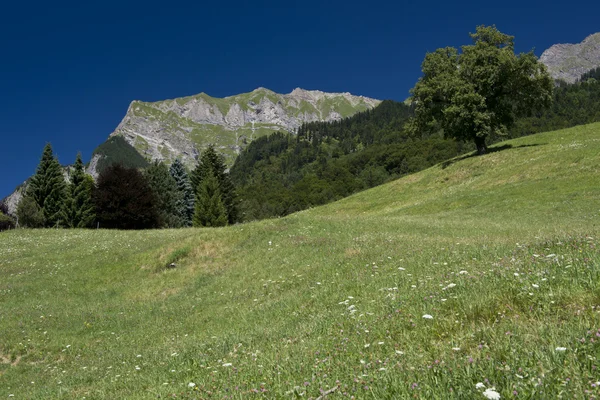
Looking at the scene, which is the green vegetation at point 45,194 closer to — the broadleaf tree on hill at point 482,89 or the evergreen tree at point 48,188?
the evergreen tree at point 48,188

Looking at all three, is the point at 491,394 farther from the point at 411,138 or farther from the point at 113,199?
the point at 113,199

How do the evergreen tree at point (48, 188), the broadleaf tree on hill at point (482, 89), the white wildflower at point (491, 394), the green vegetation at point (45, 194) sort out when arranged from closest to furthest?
the white wildflower at point (491, 394) → the broadleaf tree on hill at point (482, 89) → the green vegetation at point (45, 194) → the evergreen tree at point (48, 188)

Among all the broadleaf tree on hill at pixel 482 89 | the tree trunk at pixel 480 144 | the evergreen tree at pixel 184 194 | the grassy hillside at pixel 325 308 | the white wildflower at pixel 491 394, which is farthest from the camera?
the evergreen tree at pixel 184 194

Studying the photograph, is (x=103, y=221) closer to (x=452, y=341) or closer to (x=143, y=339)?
(x=143, y=339)

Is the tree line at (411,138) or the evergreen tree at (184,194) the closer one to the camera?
the tree line at (411,138)

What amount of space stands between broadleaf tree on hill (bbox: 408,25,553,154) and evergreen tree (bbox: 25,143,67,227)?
237ft

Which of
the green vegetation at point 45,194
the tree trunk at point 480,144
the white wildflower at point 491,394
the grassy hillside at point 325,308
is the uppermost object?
the green vegetation at point 45,194

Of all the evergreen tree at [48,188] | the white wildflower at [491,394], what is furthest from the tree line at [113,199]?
the white wildflower at [491,394]

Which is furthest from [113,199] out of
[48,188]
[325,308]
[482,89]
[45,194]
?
[325,308]

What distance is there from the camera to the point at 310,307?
41.2 feet

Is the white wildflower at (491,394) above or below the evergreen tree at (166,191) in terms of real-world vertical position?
below

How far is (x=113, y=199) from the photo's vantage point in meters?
66.5

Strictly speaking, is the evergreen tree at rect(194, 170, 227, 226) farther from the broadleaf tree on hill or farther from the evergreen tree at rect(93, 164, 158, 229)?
the broadleaf tree on hill

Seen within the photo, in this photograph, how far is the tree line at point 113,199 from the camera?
6694 cm
